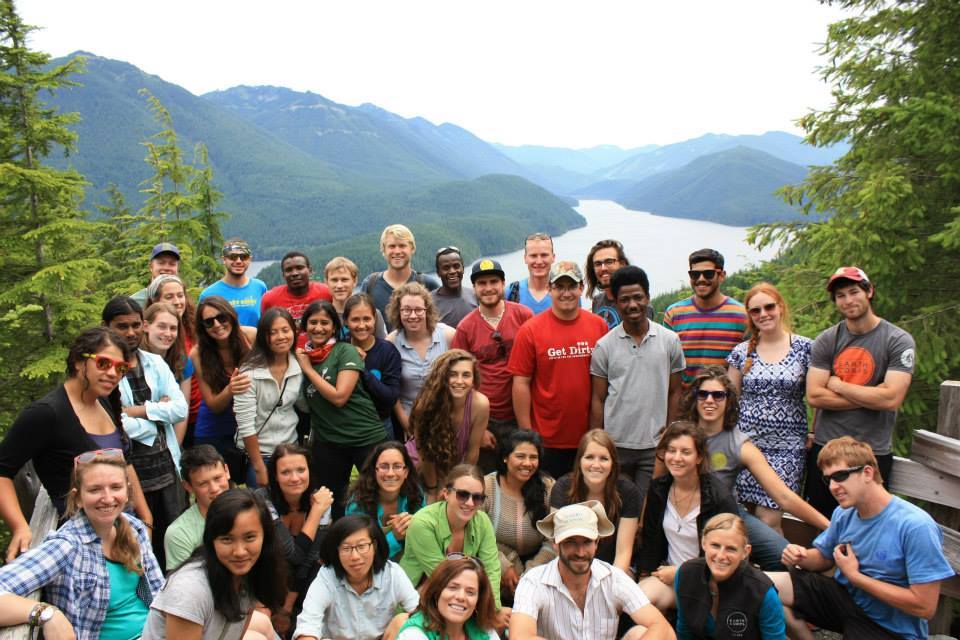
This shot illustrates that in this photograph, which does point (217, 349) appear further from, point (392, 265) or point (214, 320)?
point (392, 265)

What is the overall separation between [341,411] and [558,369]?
1.86 meters

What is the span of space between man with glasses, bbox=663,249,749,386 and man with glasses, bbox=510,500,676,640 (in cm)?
193

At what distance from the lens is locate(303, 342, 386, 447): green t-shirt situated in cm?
526

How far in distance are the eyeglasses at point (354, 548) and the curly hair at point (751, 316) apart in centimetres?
314

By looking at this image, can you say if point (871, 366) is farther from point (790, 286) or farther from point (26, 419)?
point (790, 286)

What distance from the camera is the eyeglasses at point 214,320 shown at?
5.18m

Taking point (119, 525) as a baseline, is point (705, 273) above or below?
above

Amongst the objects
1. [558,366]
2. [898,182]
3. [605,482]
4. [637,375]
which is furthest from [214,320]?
[898,182]

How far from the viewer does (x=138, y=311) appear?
15.4 feet

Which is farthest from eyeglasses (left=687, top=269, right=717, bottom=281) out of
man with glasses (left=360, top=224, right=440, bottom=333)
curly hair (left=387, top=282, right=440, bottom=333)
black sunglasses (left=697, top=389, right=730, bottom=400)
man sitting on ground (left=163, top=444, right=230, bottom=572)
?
man sitting on ground (left=163, top=444, right=230, bottom=572)

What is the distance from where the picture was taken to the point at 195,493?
4309 millimetres

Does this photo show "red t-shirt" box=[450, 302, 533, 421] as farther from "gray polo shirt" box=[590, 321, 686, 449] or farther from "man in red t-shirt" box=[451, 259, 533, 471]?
"gray polo shirt" box=[590, 321, 686, 449]

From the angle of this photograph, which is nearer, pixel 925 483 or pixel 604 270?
pixel 925 483

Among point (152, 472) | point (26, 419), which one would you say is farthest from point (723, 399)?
point (26, 419)
